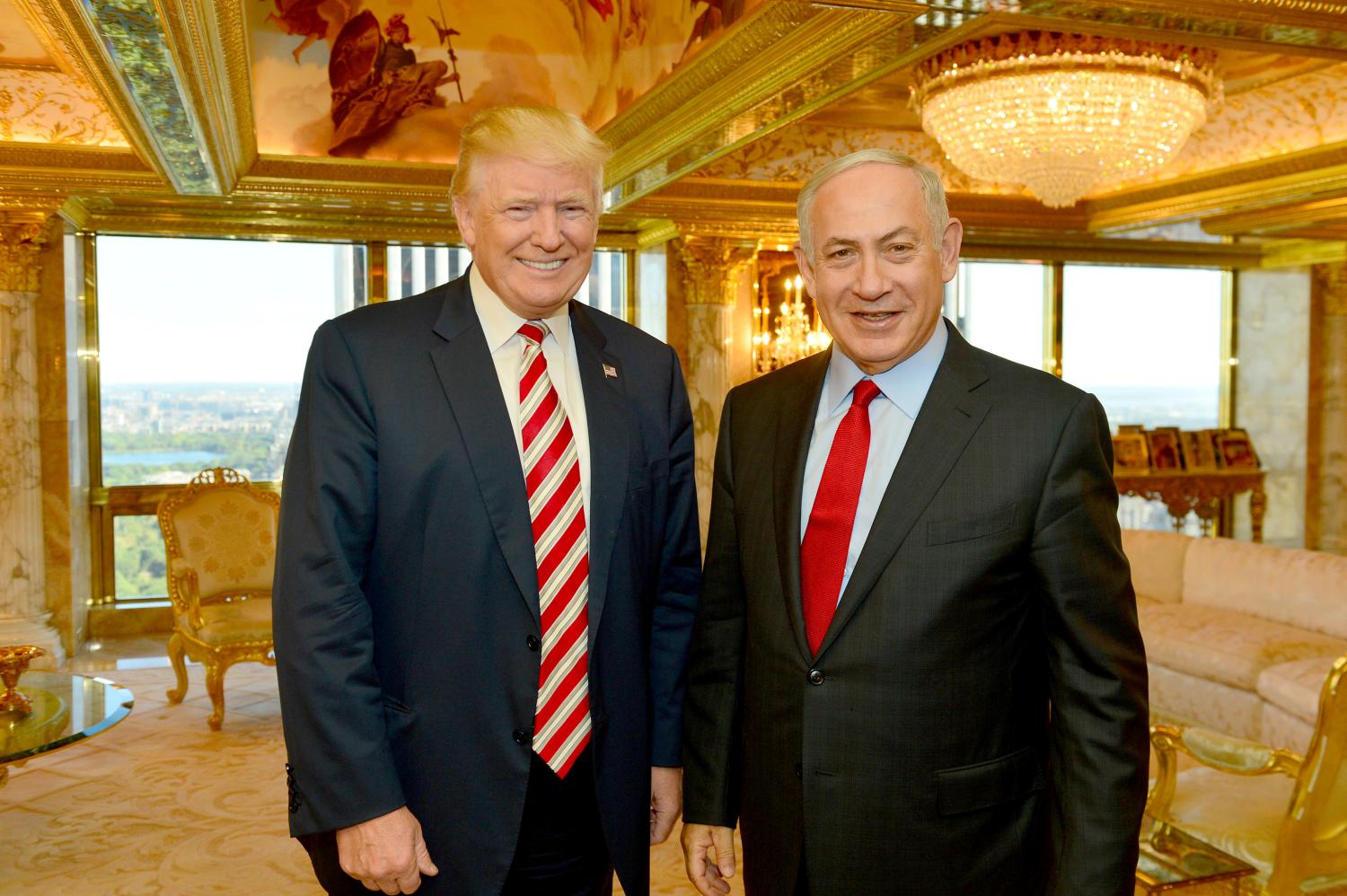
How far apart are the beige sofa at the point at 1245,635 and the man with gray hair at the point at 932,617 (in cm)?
397

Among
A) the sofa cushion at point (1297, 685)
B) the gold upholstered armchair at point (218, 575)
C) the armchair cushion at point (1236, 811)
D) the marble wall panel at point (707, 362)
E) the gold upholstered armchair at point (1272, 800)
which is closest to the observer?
the gold upholstered armchair at point (1272, 800)

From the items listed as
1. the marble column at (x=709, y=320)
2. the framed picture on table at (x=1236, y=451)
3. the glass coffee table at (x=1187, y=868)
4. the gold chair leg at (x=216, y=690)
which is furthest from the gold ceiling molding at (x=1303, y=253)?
the gold chair leg at (x=216, y=690)

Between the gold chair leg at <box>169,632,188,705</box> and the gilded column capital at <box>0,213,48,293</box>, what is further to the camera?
the gilded column capital at <box>0,213,48,293</box>

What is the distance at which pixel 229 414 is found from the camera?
28.9ft

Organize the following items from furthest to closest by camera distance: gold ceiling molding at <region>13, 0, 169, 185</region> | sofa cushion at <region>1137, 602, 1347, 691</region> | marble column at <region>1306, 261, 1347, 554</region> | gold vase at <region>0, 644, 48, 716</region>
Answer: marble column at <region>1306, 261, 1347, 554</region>
sofa cushion at <region>1137, 602, 1347, 691</region>
gold vase at <region>0, 644, 48, 716</region>
gold ceiling molding at <region>13, 0, 169, 185</region>

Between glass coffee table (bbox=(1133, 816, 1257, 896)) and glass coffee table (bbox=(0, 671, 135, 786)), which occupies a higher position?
glass coffee table (bbox=(1133, 816, 1257, 896))

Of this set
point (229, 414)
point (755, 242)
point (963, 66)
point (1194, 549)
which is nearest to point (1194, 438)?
point (1194, 549)

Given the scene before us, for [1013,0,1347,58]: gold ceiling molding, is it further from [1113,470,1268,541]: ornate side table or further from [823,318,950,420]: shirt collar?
[1113,470,1268,541]: ornate side table

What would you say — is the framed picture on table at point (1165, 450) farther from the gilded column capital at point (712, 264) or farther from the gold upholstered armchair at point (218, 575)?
the gold upholstered armchair at point (218, 575)

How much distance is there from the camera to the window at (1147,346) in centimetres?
1044

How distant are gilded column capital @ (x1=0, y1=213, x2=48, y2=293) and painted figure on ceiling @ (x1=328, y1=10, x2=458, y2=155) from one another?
199 cm

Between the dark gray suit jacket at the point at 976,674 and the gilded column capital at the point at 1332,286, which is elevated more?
the gilded column capital at the point at 1332,286

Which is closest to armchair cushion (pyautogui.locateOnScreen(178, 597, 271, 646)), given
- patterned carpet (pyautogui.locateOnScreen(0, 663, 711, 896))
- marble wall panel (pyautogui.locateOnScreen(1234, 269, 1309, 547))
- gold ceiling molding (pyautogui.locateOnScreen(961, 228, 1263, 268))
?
patterned carpet (pyautogui.locateOnScreen(0, 663, 711, 896))

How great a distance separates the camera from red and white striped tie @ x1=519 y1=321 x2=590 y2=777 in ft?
6.01
